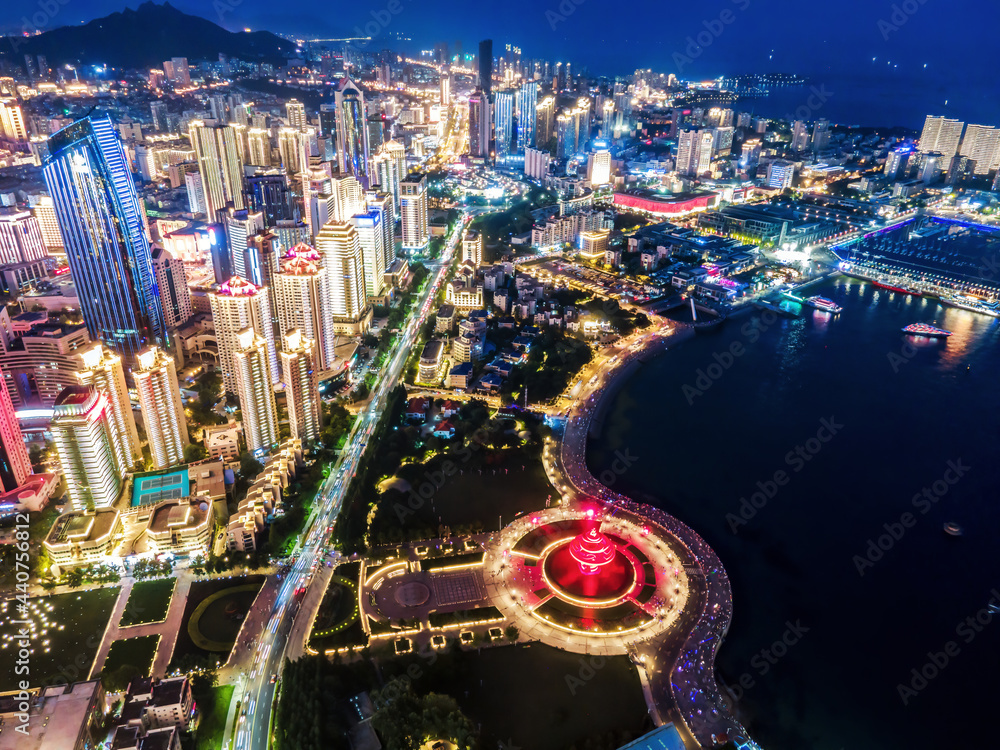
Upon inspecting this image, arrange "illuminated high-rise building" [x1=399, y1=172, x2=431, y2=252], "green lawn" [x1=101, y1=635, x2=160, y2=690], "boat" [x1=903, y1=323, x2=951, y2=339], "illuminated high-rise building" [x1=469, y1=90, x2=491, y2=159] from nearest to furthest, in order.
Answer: "green lawn" [x1=101, y1=635, x2=160, y2=690], "boat" [x1=903, y1=323, x2=951, y2=339], "illuminated high-rise building" [x1=399, y1=172, x2=431, y2=252], "illuminated high-rise building" [x1=469, y1=90, x2=491, y2=159]

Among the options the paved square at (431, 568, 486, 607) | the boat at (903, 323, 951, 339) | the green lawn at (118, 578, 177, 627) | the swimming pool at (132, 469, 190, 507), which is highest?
the boat at (903, 323, 951, 339)

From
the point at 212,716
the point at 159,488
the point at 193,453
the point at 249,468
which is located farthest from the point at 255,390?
the point at 212,716

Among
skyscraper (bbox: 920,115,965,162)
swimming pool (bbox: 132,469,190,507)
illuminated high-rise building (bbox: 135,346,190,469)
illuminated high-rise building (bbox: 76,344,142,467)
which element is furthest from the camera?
skyscraper (bbox: 920,115,965,162)

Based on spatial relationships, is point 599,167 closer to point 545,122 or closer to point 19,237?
point 545,122

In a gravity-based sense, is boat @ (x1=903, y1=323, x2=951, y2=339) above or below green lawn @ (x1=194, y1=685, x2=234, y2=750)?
above

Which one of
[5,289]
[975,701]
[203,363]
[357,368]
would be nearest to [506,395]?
[357,368]

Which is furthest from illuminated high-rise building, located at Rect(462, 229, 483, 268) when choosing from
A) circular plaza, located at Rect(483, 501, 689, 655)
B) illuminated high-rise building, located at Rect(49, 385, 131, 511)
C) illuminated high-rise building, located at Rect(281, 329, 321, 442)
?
illuminated high-rise building, located at Rect(49, 385, 131, 511)

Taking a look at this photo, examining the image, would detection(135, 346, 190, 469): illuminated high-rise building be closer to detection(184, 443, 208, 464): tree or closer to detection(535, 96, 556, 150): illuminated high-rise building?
detection(184, 443, 208, 464): tree

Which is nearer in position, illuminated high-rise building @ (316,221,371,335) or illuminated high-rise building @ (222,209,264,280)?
illuminated high-rise building @ (316,221,371,335)

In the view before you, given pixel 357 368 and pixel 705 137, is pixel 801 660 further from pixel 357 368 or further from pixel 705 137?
pixel 705 137
